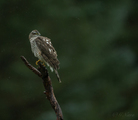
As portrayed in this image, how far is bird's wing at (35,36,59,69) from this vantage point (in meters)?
4.84

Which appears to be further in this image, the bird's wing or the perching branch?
the bird's wing

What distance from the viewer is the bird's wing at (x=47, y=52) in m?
4.84

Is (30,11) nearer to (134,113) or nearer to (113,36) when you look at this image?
(113,36)

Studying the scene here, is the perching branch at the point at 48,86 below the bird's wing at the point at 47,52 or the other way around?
below

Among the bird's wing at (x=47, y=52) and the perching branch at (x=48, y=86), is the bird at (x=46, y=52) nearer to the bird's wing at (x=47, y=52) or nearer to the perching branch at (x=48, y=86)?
the bird's wing at (x=47, y=52)

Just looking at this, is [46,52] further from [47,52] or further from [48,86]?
[48,86]

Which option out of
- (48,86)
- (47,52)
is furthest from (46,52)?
(48,86)

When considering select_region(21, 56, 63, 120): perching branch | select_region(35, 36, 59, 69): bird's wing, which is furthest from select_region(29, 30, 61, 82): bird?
select_region(21, 56, 63, 120): perching branch

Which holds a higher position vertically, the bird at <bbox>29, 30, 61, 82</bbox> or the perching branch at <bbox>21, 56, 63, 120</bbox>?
the bird at <bbox>29, 30, 61, 82</bbox>

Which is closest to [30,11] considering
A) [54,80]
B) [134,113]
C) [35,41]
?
[54,80]

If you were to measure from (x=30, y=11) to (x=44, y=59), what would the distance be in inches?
206

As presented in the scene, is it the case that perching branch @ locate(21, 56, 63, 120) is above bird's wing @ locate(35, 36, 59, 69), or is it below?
below

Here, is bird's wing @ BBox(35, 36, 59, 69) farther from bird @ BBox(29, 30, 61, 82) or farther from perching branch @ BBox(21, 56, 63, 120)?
perching branch @ BBox(21, 56, 63, 120)

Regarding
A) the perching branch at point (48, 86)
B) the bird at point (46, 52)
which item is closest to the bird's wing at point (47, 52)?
the bird at point (46, 52)
